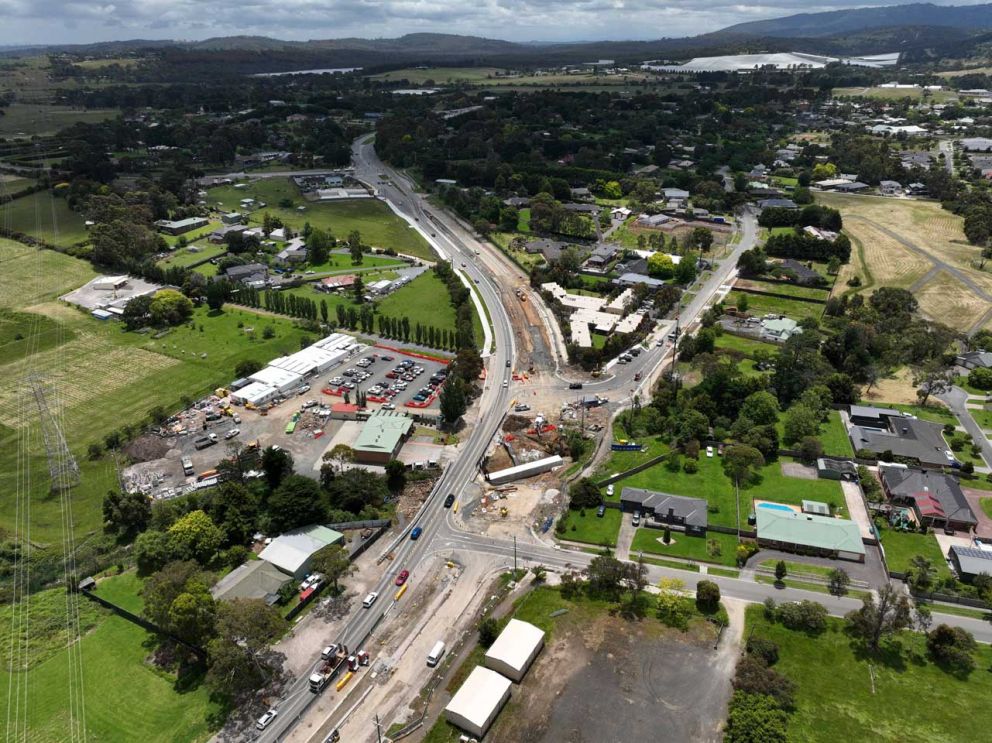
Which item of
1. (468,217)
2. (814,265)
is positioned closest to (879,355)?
(814,265)

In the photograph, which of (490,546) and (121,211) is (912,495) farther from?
(121,211)

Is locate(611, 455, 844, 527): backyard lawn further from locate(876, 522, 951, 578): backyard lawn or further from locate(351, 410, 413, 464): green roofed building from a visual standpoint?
locate(351, 410, 413, 464): green roofed building

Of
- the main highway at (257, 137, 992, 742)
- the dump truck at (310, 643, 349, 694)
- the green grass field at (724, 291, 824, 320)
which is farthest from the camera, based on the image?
the green grass field at (724, 291, 824, 320)

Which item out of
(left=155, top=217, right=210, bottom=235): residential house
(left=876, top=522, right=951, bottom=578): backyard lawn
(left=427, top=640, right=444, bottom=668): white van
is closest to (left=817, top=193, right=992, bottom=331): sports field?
(left=876, top=522, right=951, bottom=578): backyard lawn

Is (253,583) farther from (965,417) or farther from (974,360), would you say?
(974,360)

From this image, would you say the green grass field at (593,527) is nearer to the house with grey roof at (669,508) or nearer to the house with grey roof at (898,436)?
the house with grey roof at (669,508)

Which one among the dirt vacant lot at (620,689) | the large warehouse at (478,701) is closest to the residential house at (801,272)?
the dirt vacant lot at (620,689)

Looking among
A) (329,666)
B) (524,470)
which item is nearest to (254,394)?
(524,470)
